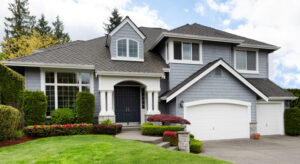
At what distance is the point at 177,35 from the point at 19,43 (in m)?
23.3

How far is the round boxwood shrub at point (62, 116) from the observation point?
1002 cm

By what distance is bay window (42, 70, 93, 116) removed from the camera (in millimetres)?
10570

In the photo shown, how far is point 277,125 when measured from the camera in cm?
1309

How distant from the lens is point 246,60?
13.9m

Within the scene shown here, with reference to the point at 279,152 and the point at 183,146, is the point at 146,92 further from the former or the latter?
the point at 279,152

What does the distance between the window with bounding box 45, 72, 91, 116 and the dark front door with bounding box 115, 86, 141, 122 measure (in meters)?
1.93

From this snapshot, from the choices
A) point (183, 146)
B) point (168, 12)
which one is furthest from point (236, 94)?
point (168, 12)

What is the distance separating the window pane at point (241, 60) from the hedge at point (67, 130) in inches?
375

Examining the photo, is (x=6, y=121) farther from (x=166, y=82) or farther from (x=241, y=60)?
(x=241, y=60)

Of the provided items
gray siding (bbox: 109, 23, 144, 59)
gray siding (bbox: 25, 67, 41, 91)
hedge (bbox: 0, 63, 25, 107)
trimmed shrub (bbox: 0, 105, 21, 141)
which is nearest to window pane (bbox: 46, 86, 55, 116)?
gray siding (bbox: 25, 67, 41, 91)

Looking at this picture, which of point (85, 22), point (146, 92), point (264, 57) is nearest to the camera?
point (146, 92)

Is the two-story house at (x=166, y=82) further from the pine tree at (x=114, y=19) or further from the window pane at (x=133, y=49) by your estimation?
the pine tree at (x=114, y=19)

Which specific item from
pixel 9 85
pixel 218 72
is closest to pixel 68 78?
pixel 9 85

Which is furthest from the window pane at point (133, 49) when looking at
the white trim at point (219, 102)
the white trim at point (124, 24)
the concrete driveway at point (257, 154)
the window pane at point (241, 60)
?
the window pane at point (241, 60)
